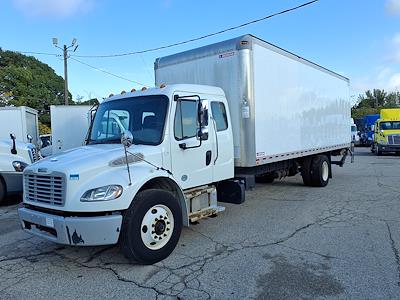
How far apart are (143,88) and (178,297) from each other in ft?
11.6

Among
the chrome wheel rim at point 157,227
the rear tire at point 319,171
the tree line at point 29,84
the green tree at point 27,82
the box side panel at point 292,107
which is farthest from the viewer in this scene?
the green tree at point 27,82

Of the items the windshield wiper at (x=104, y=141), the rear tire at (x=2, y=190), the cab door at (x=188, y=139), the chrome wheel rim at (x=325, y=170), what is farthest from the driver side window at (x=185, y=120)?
the chrome wheel rim at (x=325, y=170)

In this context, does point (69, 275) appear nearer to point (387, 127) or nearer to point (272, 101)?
point (272, 101)

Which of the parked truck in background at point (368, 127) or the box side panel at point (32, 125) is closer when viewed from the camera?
the box side panel at point (32, 125)

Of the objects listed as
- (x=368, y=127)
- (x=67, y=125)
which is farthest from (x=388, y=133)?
(x=67, y=125)

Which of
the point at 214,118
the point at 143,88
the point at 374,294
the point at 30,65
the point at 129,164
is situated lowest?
the point at 374,294

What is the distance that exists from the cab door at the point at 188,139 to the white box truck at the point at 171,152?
2 centimetres

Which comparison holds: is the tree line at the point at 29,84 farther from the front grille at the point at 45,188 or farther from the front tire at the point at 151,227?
the front tire at the point at 151,227

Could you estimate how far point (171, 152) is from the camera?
5.78m

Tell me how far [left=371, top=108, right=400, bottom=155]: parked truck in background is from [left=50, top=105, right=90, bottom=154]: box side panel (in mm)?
19563

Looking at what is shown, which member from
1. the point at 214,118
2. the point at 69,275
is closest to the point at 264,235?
the point at 214,118

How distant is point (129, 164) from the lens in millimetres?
5184

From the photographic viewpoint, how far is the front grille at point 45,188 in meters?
4.85

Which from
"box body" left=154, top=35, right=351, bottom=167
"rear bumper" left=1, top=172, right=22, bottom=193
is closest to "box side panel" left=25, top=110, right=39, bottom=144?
"rear bumper" left=1, top=172, right=22, bottom=193
